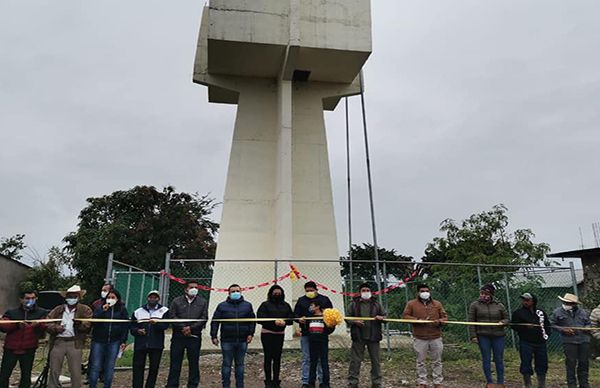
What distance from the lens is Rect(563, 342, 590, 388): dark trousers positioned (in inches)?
296

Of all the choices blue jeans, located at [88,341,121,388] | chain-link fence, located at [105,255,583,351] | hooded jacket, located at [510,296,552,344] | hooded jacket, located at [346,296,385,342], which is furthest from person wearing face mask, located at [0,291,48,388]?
hooded jacket, located at [510,296,552,344]

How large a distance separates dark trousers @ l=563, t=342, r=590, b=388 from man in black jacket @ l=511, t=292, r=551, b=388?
0.37m

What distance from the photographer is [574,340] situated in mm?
7617

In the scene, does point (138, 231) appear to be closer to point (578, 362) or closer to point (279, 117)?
point (279, 117)

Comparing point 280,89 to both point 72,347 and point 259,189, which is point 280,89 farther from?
point 72,347

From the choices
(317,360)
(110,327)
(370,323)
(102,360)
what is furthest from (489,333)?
(102,360)

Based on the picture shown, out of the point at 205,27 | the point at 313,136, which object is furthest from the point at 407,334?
the point at 205,27

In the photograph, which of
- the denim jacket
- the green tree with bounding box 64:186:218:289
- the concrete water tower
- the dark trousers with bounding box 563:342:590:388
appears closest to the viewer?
the dark trousers with bounding box 563:342:590:388

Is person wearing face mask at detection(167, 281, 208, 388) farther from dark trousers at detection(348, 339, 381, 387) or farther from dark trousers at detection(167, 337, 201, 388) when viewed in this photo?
dark trousers at detection(348, 339, 381, 387)

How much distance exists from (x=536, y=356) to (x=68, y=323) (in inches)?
299

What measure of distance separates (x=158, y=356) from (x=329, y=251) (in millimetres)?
7504

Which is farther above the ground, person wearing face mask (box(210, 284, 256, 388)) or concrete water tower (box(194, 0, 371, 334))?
concrete water tower (box(194, 0, 371, 334))

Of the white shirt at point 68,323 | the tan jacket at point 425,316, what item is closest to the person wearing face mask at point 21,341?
the white shirt at point 68,323

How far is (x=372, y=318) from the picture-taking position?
24.7 feet
